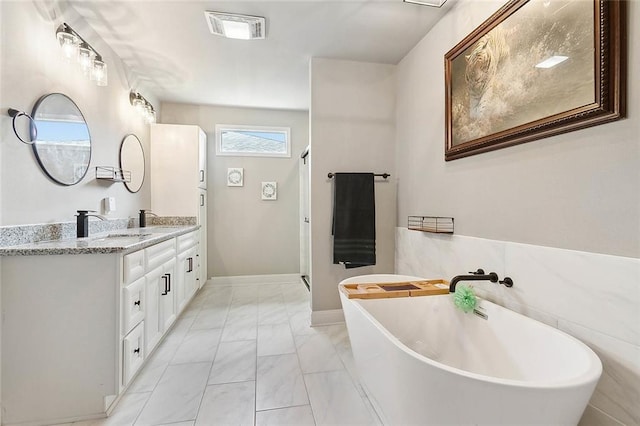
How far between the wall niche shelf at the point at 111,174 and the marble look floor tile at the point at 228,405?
1.91 meters

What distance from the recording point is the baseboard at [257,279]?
12.9 feet

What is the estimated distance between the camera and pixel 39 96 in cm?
169

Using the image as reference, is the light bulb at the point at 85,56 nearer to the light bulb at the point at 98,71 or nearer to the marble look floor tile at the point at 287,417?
the light bulb at the point at 98,71

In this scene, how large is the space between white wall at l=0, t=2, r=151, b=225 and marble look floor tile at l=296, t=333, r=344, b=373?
1.98 m

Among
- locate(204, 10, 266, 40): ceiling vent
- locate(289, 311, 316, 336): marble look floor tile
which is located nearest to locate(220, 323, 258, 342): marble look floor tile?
locate(289, 311, 316, 336): marble look floor tile

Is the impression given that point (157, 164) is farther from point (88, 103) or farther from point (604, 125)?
point (604, 125)

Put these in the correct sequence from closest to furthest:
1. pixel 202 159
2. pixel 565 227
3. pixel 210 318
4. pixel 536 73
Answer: pixel 565 227, pixel 536 73, pixel 210 318, pixel 202 159

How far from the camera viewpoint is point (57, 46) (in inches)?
71.4

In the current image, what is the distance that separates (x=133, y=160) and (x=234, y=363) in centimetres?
234

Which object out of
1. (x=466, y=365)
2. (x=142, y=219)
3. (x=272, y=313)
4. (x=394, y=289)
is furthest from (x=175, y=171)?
(x=466, y=365)

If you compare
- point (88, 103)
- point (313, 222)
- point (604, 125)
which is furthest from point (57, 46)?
point (604, 125)

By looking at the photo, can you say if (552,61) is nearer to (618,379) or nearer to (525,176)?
(525,176)

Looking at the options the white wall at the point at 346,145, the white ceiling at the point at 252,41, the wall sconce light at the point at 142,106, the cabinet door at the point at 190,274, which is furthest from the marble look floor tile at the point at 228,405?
the wall sconce light at the point at 142,106

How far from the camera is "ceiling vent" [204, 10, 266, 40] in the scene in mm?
2004
